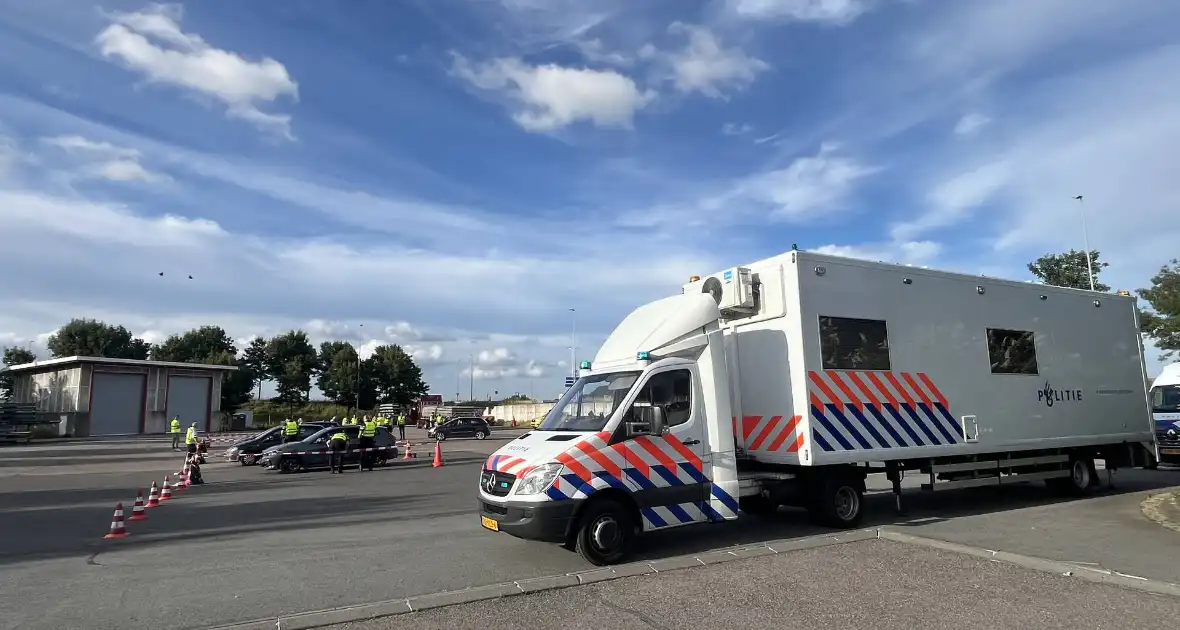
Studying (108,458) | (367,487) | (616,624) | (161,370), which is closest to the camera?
(616,624)

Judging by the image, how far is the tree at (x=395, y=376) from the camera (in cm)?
8806

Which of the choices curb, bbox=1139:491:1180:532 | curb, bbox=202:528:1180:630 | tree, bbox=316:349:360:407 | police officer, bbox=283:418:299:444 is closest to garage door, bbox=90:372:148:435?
tree, bbox=316:349:360:407

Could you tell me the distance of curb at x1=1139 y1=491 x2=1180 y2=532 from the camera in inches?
352

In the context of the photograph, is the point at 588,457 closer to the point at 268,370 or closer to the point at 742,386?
the point at 742,386

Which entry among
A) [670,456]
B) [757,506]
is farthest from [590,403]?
[757,506]

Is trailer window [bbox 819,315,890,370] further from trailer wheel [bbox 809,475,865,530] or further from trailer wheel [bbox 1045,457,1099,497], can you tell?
trailer wheel [bbox 1045,457,1099,497]

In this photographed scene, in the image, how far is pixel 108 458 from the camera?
28531 millimetres

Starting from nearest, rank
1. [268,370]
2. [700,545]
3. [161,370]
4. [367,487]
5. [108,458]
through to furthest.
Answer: [700,545] < [367,487] < [108,458] < [161,370] < [268,370]

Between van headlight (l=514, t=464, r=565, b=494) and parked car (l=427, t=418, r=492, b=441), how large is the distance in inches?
1448

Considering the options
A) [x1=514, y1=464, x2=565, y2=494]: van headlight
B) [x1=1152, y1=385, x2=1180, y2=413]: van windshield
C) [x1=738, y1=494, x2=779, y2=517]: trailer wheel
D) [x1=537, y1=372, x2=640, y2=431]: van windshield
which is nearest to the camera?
[x1=514, y1=464, x2=565, y2=494]: van headlight

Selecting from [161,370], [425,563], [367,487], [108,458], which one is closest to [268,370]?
[161,370]

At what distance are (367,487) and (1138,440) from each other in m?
15.6

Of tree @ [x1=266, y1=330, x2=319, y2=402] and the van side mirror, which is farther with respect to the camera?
tree @ [x1=266, y1=330, x2=319, y2=402]

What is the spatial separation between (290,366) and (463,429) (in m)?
53.4
